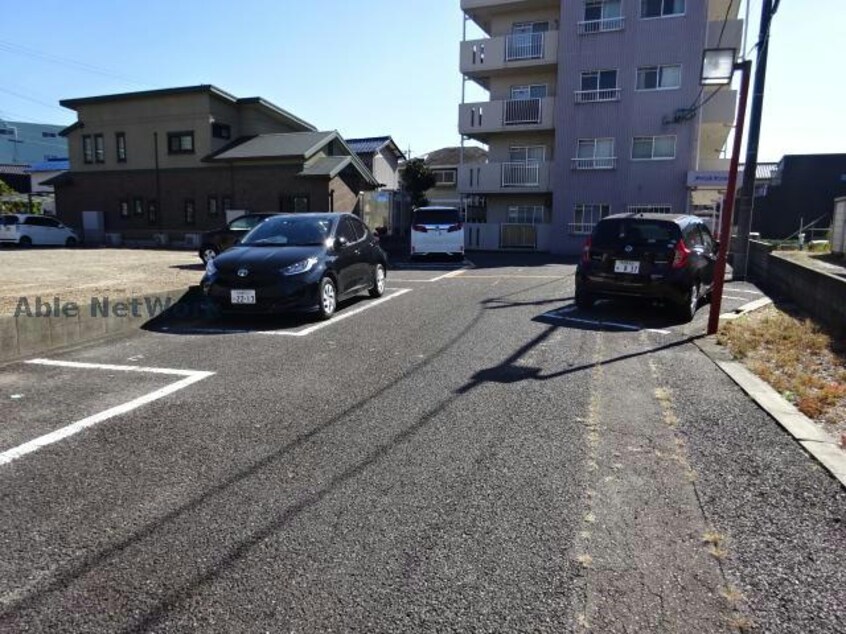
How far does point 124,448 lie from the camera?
12.0ft

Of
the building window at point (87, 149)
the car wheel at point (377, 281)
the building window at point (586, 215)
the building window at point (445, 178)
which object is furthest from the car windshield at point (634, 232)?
the building window at point (445, 178)

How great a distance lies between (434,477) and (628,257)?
6011 millimetres

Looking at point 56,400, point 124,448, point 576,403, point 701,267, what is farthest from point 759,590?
point 701,267

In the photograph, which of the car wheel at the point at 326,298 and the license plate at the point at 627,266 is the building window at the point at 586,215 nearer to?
the license plate at the point at 627,266

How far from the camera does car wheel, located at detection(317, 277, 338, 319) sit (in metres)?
7.79

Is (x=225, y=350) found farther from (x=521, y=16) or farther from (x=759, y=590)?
(x=521, y=16)

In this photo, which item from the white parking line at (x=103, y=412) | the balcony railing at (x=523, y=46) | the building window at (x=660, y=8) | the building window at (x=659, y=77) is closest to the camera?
the white parking line at (x=103, y=412)

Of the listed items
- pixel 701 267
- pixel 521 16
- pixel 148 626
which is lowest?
pixel 148 626

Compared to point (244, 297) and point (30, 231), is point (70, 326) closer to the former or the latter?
point (244, 297)

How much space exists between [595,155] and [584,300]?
53.8 feet

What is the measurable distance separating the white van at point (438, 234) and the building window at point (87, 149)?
21.4 metres

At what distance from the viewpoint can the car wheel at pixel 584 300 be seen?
912 cm

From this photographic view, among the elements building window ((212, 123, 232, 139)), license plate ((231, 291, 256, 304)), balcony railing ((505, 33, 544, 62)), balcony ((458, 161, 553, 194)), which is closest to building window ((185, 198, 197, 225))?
building window ((212, 123, 232, 139))

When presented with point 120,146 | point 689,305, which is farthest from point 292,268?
point 120,146
